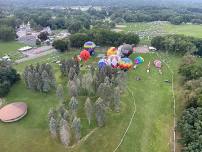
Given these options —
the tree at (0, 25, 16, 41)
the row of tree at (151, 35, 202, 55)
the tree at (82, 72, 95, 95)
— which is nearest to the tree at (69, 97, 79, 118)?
the tree at (82, 72, 95, 95)

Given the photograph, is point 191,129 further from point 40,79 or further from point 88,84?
point 40,79

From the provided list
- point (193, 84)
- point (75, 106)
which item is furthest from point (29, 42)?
point (193, 84)

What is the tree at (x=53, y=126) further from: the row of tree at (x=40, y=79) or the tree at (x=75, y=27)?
the tree at (x=75, y=27)

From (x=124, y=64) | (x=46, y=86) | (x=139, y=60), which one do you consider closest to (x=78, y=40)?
(x=139, y=60)

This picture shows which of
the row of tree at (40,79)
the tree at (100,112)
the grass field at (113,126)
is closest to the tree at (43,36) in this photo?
the grass field at (113,126)

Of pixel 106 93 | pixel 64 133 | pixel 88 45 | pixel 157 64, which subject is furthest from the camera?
pixel 88 45
